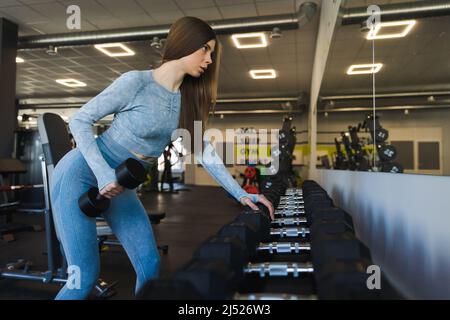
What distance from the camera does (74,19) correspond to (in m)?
5.65

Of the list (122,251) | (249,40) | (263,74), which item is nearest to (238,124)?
(263,74)

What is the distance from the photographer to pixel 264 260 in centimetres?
97

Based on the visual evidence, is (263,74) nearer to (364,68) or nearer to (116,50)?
(116,50)

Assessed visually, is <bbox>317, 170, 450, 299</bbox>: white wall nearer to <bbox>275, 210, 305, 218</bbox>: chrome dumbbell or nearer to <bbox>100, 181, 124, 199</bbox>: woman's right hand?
<bbox>275, 210, 305, 218</bbox>: chrome dumbbell

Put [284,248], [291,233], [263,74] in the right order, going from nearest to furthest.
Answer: [284,248] < [291,233] < [263,74]

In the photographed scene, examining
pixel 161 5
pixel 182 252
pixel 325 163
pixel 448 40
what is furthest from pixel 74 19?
pixel 448 40

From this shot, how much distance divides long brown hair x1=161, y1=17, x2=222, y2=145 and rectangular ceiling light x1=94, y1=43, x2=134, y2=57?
6.12m

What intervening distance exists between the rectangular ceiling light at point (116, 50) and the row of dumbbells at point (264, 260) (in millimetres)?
6579

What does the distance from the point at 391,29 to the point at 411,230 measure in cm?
107

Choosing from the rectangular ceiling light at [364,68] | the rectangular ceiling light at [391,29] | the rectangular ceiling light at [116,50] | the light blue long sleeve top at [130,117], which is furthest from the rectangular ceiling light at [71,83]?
the light blue long sleeve top at [130,117]

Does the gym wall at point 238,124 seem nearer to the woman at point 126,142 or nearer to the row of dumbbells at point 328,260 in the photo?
the woman at point 126,142

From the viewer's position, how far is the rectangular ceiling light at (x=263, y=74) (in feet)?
28.1

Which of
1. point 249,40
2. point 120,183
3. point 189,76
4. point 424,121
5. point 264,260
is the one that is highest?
point 249,40
